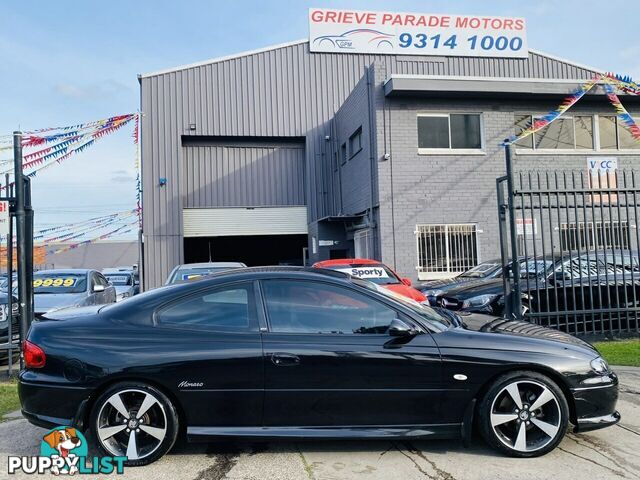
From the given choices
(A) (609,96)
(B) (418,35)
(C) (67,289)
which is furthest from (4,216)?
(B) (418,35)

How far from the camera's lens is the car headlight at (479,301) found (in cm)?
877

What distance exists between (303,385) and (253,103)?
1822 cm

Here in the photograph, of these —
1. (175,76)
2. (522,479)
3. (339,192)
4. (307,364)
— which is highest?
(175,76)

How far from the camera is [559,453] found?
399cm

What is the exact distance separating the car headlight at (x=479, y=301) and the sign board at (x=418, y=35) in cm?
1457

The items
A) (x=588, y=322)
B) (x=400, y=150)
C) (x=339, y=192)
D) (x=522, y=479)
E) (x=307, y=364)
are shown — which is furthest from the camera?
(x=339, y=192)

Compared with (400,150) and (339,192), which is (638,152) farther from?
(339,192)

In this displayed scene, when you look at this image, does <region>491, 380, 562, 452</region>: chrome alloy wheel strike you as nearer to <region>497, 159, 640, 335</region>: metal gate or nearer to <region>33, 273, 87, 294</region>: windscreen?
<region>497, 159, 640, 335</region>: metal gate

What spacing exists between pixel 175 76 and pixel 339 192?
7655mm

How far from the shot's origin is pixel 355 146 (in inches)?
688

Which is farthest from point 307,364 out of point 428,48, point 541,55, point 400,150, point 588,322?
point 541,55

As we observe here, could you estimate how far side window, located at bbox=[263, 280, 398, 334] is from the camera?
13.2 ft

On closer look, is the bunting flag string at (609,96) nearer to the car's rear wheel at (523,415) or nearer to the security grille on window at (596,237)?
the security grille on window at (596,237)

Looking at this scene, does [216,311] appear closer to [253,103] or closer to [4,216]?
[4,216]
